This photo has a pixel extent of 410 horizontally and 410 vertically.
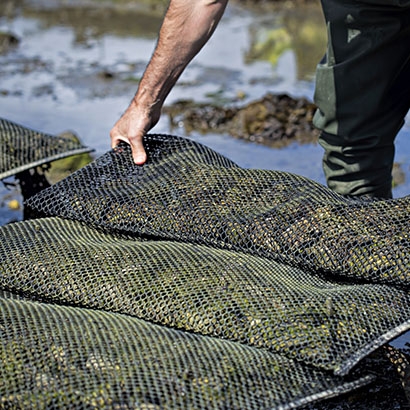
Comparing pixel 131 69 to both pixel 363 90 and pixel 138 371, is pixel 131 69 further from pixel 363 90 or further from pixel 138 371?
pixel 138 371

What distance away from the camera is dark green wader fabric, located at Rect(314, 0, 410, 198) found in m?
3.25

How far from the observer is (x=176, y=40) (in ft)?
10.2

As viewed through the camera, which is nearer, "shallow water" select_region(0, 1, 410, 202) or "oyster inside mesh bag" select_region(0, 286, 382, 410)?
"oyster inside mesh bag" select_region(0, 286, 382, 410)

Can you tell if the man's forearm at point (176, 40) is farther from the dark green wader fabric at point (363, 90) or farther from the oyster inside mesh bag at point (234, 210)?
the dark green wader fabric at point (363, 90)

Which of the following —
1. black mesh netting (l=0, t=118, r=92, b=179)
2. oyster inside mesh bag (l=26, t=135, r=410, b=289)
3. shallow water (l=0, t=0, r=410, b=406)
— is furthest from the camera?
shallow water (l=0, t=0, r=410, b=406)

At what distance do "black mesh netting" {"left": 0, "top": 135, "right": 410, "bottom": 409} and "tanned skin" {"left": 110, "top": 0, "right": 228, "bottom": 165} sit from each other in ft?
0.26

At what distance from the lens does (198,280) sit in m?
2.47

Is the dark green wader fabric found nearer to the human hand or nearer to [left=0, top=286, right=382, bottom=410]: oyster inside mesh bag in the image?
the human hand

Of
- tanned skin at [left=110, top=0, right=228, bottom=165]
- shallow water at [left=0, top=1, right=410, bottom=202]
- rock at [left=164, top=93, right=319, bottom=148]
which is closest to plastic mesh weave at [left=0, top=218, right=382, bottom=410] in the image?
tanned skin at [left=110, top=0, right=228, bottom=165]

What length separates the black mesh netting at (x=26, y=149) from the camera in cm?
349

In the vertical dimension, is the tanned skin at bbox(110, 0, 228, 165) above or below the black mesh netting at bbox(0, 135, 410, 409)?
above

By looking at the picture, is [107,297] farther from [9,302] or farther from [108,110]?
[108,110]

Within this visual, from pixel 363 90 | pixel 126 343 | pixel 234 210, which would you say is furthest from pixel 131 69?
pixel 126 343

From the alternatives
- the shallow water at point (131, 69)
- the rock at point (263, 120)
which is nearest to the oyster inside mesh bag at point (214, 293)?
the shallow water at point (131, 69)
